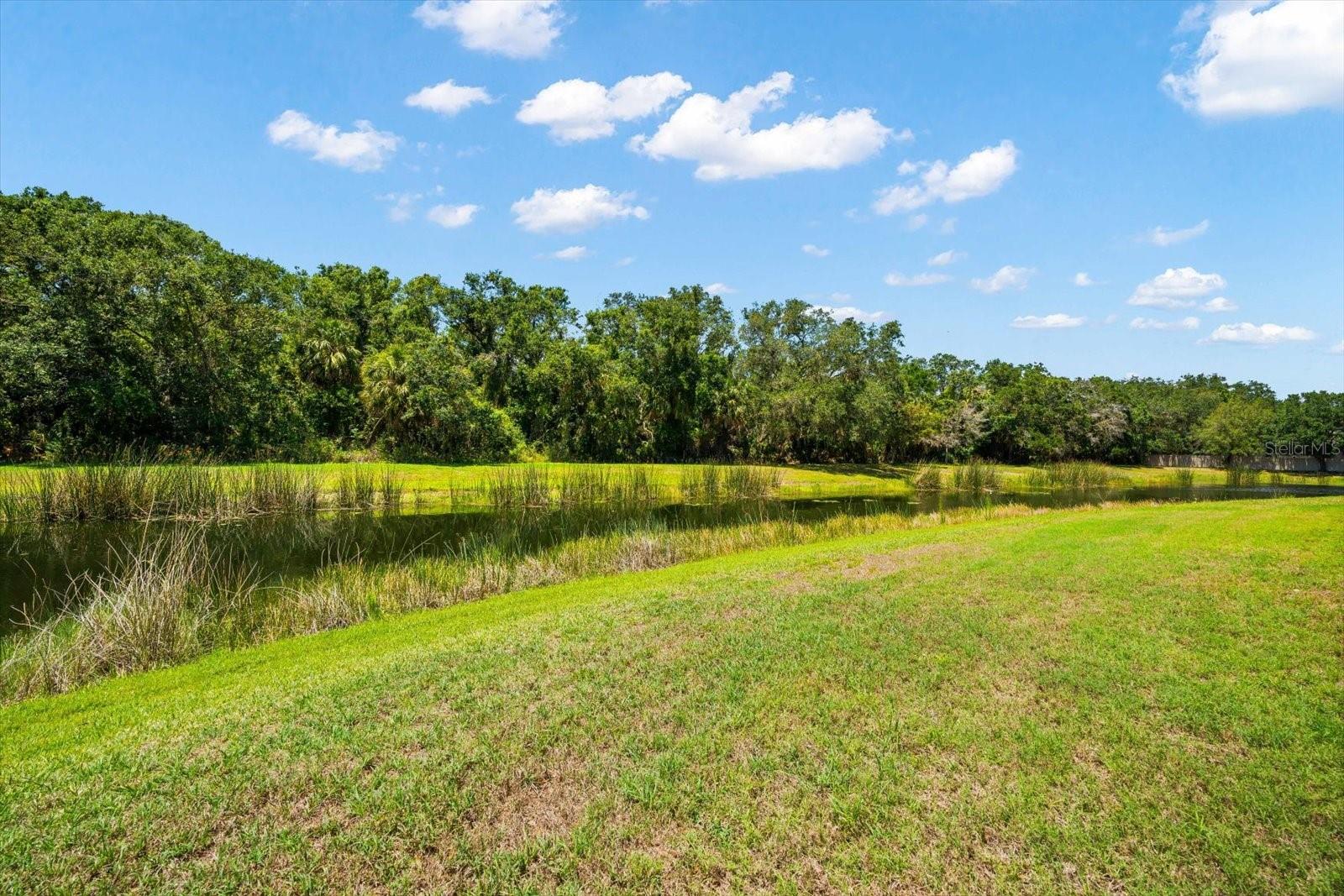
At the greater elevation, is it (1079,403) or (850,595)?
(1079,403)

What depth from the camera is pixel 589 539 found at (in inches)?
597

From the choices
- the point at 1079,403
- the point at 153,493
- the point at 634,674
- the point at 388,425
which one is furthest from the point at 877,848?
the point at 1079,403

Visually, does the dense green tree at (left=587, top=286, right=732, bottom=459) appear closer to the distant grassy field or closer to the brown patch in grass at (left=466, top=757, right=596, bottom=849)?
the distant grassy field

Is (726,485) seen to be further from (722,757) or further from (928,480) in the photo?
(722,757)

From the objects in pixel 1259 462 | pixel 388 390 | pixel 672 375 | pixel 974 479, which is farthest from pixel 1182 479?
pixel 388 390

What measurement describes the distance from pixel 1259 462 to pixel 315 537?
87.7m

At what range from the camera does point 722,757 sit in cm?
433

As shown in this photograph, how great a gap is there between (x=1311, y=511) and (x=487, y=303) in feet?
146

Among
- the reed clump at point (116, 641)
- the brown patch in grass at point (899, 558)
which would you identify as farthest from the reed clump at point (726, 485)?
the reed clump at point (116, 641)

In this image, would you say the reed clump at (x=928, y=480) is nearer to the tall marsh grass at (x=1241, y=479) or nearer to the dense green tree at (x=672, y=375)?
the dense green tree at (x=672, y=375)

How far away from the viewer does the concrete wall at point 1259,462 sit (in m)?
63.5

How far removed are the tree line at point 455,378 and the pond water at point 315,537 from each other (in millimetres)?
13775

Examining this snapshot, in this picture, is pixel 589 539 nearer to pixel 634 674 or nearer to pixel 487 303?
pixel 634 674

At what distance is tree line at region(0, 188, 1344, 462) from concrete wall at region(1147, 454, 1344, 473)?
5.40 feet
